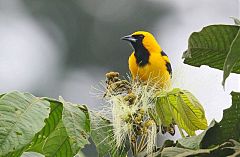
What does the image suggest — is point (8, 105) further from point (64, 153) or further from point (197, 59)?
point (197, 59)

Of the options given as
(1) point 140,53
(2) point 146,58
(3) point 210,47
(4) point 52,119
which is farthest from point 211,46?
(1) point 140,53

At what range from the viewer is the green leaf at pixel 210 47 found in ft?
2.86

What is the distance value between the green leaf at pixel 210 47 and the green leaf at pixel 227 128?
5 cm

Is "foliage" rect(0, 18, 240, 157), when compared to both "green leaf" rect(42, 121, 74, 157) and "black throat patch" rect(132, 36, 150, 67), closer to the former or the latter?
"green leaf" rect(42, 121, 74, 157)

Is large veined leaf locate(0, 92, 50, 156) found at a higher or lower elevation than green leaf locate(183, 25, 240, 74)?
lower

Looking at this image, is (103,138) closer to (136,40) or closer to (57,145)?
(57,145)

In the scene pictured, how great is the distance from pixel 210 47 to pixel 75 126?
19 centimetres

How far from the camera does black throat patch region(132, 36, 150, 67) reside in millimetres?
2111

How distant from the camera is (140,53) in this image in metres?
2.32

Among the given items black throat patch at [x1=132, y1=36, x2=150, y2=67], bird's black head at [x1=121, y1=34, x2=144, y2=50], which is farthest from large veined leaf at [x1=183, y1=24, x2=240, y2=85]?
bird's black head at [x1=121, y1=34, x2=144, y2=50]

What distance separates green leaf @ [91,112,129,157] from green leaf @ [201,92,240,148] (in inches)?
5.0

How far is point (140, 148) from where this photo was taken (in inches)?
36.1

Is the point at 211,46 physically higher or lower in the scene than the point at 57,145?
higher

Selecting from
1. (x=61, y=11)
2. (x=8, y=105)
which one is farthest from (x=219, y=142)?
(x=61, y=11)
